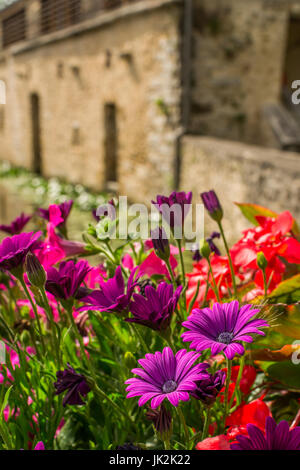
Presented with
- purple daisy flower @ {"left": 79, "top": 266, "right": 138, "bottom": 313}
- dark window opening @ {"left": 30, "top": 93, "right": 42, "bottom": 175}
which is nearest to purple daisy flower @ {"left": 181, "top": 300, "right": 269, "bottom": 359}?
purple daisy flower @ {"left": 79, "top": 266, "right": 138, "bottom": 313}

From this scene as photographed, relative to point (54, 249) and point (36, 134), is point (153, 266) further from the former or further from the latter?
point (36, 134)

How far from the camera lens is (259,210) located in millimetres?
1331

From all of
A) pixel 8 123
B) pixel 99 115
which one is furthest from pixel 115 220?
pixel 8 123

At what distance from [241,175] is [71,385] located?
459cm

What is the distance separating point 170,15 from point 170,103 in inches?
47.5

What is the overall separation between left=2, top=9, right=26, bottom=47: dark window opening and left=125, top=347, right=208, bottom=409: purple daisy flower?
52.5ft

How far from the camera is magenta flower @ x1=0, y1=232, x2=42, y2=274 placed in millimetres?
951

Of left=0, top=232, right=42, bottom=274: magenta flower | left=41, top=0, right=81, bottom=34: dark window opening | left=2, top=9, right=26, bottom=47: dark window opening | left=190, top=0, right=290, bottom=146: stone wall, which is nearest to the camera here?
left=0, top=232, right=42, bottom=274: magenta flower

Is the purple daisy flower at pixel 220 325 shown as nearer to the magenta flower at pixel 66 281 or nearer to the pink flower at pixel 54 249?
the magenta flower at pixel 66 281

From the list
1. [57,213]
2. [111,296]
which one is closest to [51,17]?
[57,213]

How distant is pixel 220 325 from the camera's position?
80 centimetres

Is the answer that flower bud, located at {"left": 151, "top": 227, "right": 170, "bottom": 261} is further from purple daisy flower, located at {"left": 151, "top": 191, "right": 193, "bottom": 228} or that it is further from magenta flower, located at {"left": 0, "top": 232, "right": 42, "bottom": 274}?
magenta flower, located at {"left": 0, "top": 232, "right": 42, "bottom": 274}

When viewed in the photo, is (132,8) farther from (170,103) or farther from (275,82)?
(275,82)

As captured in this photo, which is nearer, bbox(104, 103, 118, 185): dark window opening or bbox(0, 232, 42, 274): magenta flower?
bbox(0, 232, 42, 274): magenta flower
